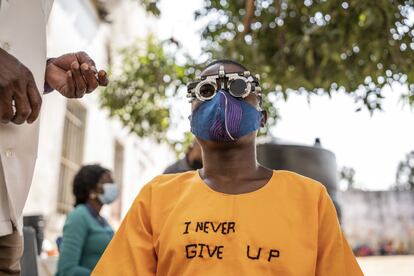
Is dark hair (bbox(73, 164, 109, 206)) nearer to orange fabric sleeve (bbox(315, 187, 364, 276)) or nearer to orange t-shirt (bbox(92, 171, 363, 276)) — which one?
orange t-shirt (bbox(92, 171, 363, 276))

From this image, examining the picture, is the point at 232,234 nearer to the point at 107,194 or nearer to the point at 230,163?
the point at 230,163

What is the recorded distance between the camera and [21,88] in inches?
49.9

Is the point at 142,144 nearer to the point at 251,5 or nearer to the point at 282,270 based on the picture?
the point at 251,5

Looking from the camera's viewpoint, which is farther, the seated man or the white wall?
the white wall

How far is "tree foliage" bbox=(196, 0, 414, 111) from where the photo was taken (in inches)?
142

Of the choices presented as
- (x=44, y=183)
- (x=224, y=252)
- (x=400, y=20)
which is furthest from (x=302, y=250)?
(x=44, y=183)

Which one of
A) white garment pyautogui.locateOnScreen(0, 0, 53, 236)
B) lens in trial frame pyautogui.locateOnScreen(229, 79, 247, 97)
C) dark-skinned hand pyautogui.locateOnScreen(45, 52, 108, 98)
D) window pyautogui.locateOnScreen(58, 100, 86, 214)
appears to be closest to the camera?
white garment pyautogui.locateOnScreen(0, 0, 53, 236)

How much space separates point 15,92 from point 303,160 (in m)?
3.33

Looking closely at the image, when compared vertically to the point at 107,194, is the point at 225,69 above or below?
above

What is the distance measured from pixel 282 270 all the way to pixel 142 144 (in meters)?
12.5

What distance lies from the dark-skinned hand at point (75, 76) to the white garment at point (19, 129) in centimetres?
7

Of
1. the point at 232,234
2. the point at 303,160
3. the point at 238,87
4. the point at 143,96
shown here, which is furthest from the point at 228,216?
the point at 143,96

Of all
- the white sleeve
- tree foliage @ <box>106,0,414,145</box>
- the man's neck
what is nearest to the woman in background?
tree foliage @ <box>106,0,414,145</box>

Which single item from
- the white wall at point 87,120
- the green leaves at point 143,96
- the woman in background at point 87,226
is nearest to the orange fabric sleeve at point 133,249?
the woman in background at point 87,226
